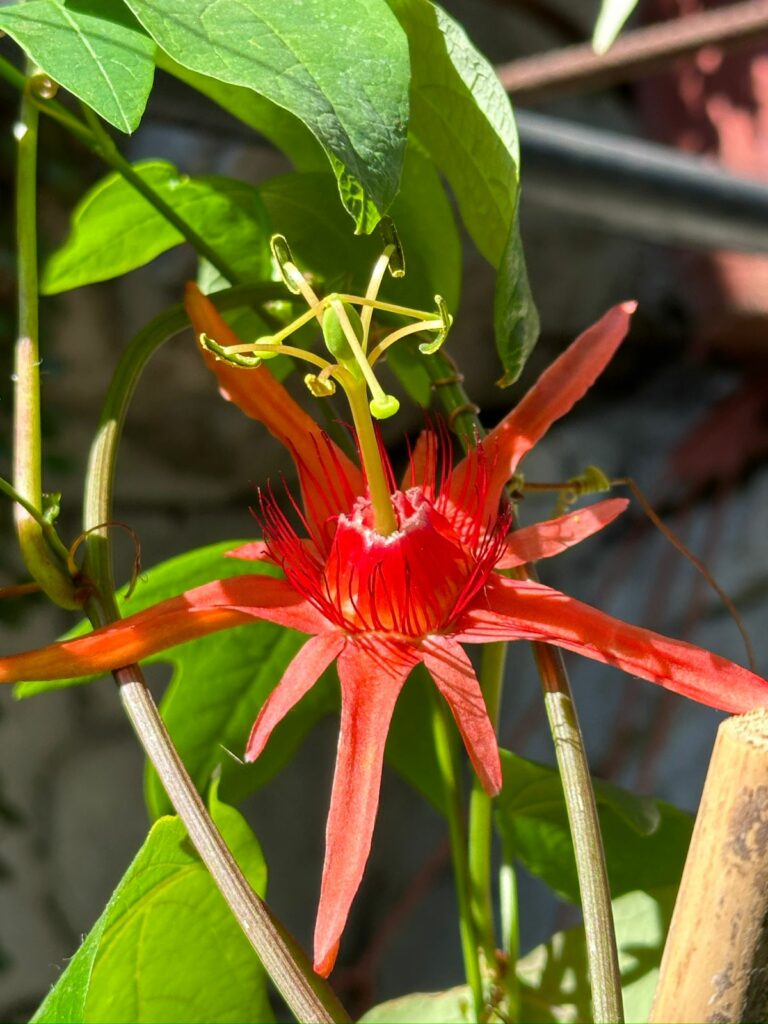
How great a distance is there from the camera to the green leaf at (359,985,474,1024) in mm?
406

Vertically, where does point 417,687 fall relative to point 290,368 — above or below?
below

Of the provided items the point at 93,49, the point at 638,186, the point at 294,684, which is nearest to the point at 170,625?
the point at 294,684

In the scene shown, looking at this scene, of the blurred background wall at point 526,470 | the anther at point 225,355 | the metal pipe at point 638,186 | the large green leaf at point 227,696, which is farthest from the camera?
the blurred background wall at point 526,470

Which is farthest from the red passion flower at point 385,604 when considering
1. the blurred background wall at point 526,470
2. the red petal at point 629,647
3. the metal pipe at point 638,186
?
the blurred background wall at point 526,470

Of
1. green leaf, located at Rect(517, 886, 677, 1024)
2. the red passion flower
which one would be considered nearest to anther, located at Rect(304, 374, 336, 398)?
the red passion flower

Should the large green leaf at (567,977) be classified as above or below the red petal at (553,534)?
below

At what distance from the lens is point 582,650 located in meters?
0.29

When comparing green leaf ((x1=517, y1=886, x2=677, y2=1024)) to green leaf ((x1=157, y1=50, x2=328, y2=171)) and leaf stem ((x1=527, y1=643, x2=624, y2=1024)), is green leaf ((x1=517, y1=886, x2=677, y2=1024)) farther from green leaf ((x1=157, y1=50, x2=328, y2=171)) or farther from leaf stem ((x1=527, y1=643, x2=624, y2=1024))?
green leaf ((x1=157, y1=50, x2=328, y2=171))

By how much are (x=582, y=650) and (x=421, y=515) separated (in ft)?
0.23

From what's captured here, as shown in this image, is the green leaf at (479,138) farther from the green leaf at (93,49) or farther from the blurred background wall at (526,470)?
the blurred background wall at (526,470)

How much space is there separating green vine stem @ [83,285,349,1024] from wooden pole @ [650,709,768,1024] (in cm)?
8

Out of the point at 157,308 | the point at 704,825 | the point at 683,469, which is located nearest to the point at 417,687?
the point at 704,825

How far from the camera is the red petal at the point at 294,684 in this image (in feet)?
0.97

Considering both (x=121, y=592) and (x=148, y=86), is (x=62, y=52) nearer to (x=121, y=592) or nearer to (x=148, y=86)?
(x=148, y=86)
